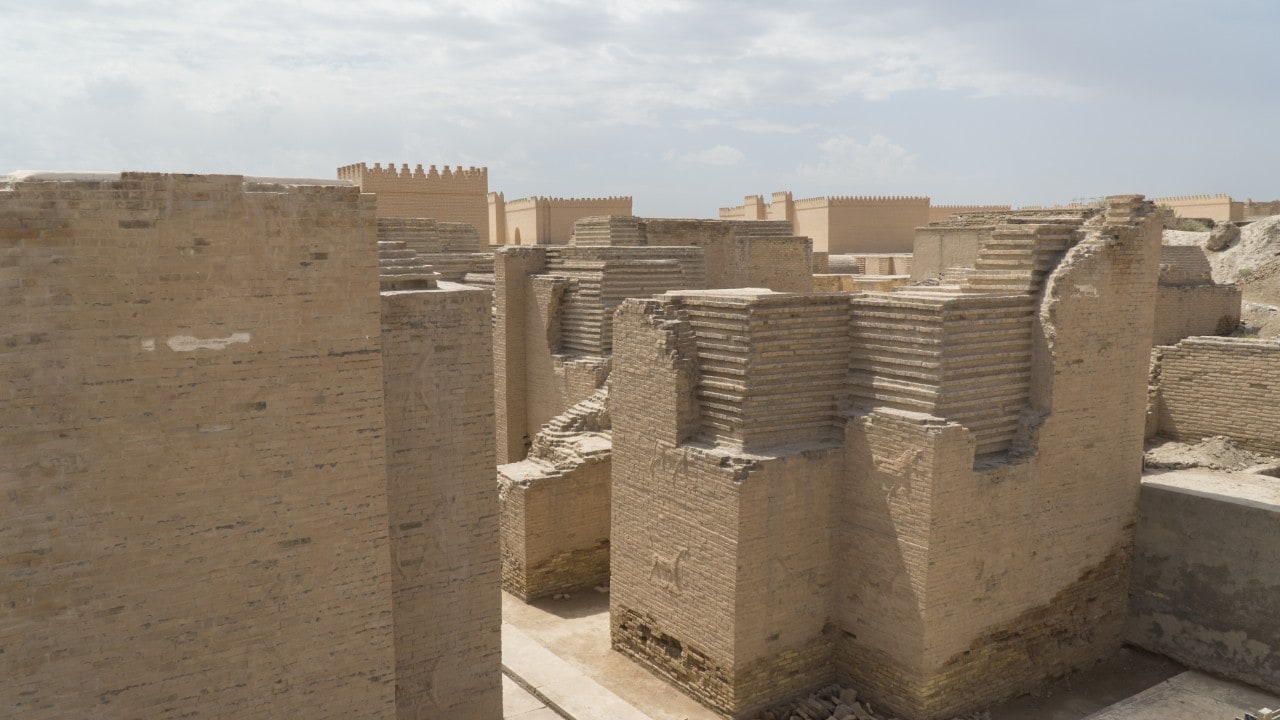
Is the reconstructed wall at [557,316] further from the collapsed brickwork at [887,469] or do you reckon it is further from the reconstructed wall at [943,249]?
the reconstructed wall at [943,249]

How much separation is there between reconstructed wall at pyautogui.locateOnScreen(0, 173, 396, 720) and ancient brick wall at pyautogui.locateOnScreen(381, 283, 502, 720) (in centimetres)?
55

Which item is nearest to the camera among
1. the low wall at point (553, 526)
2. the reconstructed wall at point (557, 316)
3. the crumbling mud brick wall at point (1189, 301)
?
the low wall at point (553, 526)

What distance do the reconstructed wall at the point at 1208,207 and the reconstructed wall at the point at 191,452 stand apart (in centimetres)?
3180

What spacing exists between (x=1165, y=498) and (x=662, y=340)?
18.4 feet

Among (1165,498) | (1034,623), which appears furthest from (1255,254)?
(1034,623)

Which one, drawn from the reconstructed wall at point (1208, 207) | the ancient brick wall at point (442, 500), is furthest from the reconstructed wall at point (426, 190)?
the reconstructed wall at point (1208, 207)

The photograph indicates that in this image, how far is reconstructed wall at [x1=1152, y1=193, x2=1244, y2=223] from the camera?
31.6 metres

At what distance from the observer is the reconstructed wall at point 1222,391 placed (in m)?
12.8

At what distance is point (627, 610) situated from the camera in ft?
31.9

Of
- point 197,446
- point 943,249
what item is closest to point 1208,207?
point 943,249

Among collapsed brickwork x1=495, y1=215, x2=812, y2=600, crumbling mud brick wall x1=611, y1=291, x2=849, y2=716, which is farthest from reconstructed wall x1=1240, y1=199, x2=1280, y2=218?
crumbling mud brick wall x1=611, y1=291, x2=849, y2=716

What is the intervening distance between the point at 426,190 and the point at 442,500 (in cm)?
1862

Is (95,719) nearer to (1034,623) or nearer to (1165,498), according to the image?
(1034,623)

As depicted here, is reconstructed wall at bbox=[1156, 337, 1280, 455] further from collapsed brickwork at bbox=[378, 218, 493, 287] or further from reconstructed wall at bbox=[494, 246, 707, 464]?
collapsed brickwork at bbox=[378, 218, 493, 287]
